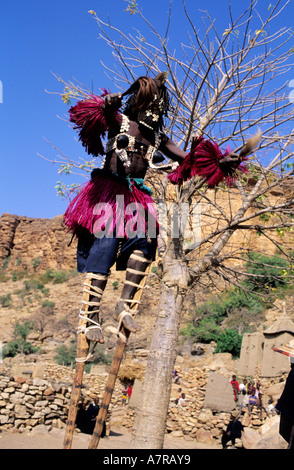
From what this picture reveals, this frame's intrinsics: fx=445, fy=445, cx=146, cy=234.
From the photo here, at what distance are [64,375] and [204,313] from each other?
11.9 metres

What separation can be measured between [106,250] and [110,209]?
0.90 feet

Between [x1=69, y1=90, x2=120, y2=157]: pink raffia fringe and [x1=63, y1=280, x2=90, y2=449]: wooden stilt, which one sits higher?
[x1=69, y1=90, x2=120, y2=157]: pink raffia fringe

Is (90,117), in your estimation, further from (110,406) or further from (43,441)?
(110,406)

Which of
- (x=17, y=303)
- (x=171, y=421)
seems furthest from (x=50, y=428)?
(x=17, y=303)

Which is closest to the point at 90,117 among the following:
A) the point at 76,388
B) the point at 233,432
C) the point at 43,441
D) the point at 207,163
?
the point at 207,163

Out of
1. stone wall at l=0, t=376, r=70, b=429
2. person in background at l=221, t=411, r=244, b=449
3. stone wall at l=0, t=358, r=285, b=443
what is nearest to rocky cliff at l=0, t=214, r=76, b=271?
stone wall at l=0, t=358, r=285, b=443

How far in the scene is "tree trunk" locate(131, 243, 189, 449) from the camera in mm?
4074

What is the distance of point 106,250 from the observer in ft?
8.98

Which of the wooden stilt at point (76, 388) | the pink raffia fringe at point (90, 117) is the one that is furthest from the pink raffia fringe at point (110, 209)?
the wooden stilt at point (76, 388)

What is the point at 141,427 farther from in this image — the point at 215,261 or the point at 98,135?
the point at 98,135

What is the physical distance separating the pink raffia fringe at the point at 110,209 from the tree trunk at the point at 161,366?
1.78 meters

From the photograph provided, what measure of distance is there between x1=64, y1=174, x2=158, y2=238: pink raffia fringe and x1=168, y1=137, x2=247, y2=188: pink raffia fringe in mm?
364

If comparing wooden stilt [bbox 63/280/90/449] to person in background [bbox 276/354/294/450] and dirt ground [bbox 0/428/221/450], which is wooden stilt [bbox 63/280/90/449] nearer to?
person in background [bbox 276/354/294/450]

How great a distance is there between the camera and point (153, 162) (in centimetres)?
294
